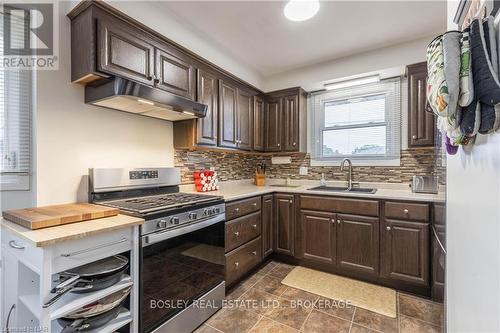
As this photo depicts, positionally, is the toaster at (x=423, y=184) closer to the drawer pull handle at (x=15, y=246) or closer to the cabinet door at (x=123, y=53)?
the cabinet door at (x=123, y=53)

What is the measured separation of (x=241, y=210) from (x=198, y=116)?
0.97 meters

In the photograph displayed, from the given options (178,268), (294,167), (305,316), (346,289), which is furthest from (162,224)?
(294,167)

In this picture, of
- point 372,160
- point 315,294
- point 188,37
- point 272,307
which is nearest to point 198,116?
point 188,37

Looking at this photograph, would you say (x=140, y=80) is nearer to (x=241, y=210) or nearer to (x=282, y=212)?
(x=241, y=210)

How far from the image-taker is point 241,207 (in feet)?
7.45

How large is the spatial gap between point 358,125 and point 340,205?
1184mm

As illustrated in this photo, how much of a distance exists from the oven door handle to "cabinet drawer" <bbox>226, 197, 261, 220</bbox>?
165 millimetres

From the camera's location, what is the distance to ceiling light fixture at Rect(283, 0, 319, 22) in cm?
182

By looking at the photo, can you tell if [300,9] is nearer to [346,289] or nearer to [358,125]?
[358,125]

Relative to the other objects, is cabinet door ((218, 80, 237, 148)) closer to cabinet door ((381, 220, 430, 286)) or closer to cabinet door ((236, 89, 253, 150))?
cabinet door ((236, 89, 253, 150))

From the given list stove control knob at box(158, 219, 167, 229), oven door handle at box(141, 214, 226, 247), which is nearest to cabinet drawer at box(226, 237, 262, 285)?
oven door handle at box(141, 214, 226, 247)

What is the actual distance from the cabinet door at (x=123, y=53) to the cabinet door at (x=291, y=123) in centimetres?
183

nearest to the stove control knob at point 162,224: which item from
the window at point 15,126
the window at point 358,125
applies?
the window at point 15,126

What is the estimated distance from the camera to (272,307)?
6.48 ft
